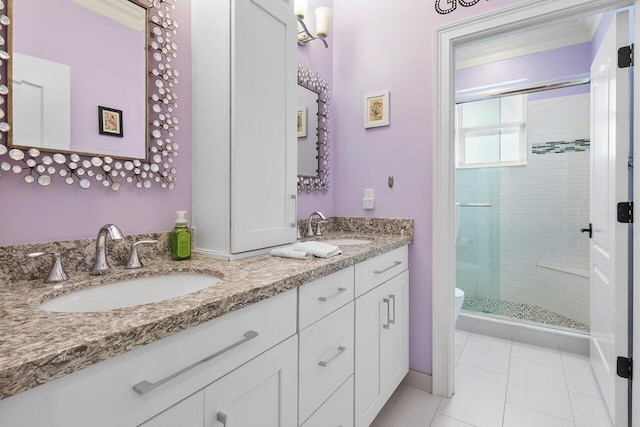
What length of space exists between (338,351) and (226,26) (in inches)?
49.7

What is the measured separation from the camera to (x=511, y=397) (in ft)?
5.85

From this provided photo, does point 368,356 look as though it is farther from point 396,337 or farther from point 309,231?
point 309,231

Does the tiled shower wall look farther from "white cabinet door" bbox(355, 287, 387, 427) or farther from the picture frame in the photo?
the picture frame

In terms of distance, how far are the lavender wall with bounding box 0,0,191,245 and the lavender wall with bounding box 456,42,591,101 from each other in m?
3.13

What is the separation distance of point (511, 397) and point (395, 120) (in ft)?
5.56

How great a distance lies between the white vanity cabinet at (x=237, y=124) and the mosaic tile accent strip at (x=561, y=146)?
297 cm

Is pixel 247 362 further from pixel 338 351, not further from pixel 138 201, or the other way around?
pixel 138 201

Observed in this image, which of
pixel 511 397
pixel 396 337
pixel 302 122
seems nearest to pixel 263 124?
pixel 302 122

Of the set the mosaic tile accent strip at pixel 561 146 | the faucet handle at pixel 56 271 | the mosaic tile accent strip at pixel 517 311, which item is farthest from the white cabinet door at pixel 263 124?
the mosaic tile accent strip at pixel 561 146

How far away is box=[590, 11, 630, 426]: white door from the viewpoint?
1492 mm

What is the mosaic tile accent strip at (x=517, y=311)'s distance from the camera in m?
2.83

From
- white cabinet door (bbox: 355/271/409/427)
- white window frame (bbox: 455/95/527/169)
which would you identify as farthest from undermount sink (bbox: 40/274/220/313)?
white window frame (bbox: 455/95/527/169)

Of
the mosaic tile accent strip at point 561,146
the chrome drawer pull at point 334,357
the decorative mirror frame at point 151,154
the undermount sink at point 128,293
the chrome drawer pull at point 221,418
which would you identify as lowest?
the chrome drawer pull at point 334,357

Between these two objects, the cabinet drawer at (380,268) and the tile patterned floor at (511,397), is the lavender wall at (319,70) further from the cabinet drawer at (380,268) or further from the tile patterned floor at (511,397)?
the tile patterned floor at (511,397)
